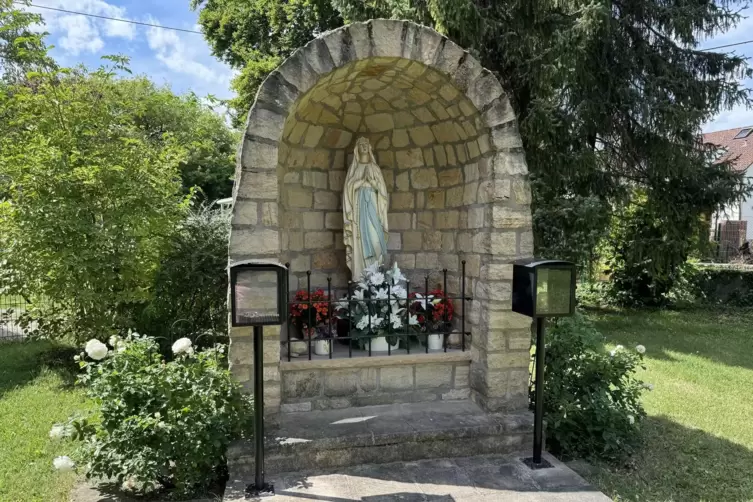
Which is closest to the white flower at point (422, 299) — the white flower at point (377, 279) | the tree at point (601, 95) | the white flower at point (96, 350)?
the white flower at point (377, 279)

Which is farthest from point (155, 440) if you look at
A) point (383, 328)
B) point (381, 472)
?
point (383, 328)

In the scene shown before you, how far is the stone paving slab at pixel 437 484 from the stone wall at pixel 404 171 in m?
0.61

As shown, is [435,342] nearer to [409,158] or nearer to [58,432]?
[409,158]

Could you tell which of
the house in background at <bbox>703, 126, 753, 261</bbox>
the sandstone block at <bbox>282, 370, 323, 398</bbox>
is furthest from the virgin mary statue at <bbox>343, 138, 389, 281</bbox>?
the house in background at <bbox>703, 126, 753, 261</bbox>

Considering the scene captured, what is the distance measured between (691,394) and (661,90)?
17.4 feet

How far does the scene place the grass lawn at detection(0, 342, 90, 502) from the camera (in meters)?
3.58

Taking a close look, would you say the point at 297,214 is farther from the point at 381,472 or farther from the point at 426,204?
the point at 381,472

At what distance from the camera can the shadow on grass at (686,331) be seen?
7.79 m

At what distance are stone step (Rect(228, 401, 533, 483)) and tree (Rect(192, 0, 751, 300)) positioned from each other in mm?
4924

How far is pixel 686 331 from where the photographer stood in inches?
374

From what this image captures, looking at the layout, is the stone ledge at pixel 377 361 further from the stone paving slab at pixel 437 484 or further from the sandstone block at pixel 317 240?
the sandstone block at pixel 317 240

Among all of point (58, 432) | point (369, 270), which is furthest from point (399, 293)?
point (58, 432)

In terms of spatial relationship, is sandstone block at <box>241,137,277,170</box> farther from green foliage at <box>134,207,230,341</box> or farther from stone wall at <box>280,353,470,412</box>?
green foliage at <box>134,207,230,341</box>

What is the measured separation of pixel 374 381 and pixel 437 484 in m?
1.17
